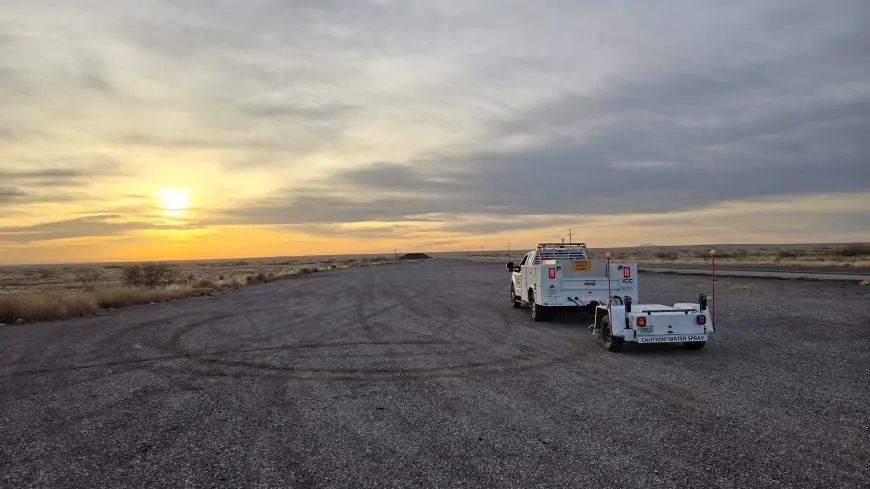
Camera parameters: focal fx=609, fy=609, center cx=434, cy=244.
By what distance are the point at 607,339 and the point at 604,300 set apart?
4155 mm

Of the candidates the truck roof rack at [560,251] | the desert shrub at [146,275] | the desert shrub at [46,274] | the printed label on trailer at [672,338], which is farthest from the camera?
the desert shrub at [46,274]

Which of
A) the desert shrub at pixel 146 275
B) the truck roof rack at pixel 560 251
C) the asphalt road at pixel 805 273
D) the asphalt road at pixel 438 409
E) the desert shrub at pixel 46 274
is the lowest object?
the asphalt road at pixel 438 409

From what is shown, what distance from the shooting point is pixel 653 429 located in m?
6.44

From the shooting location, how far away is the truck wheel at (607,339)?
11.4 m

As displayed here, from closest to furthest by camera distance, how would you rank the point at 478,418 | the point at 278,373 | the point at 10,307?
the point at 478,418
the point at 278,373
the point at 10,307

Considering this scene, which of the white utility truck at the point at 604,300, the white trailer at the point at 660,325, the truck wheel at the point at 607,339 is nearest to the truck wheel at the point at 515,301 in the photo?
the white utility truck at the point at 604,300

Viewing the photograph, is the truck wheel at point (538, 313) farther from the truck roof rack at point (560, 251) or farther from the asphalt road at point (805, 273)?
the asphalt road at point (805, 273)

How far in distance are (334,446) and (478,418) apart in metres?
1.78

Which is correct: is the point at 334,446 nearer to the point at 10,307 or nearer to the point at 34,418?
the point at 34,418

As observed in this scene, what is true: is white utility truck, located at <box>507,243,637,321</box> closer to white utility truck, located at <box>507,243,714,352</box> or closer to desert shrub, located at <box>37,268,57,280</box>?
white utility truck, located at <box>507,243,714,352</box>

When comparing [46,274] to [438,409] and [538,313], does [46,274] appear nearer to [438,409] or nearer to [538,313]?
[538,313]

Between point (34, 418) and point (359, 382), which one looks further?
point (359, 382)

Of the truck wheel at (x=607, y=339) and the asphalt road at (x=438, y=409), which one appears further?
the truck wheel at (x=607, y=339)

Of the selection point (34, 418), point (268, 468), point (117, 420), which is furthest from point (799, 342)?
point (34, 418)
